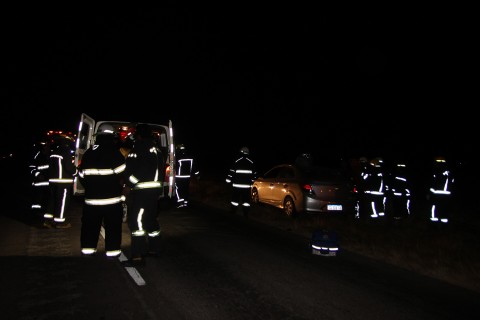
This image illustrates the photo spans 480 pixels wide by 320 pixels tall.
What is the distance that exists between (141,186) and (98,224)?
78 centimetres

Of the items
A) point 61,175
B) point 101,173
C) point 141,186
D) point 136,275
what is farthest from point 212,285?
point 61,175

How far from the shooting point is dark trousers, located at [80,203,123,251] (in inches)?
245

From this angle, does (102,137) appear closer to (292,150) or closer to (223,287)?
(223,287)

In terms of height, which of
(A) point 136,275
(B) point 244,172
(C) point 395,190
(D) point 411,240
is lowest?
(A) point 136,275

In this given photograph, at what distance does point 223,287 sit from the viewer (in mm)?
5965

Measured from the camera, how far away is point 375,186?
39.3ft

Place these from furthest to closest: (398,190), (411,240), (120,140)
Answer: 1. (398,190)
2. (411,240)
3. (120,140)

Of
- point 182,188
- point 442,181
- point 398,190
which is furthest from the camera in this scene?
point 182,188

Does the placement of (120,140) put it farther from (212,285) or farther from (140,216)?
(212,285)

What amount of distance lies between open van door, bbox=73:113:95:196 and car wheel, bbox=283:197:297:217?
5.26m

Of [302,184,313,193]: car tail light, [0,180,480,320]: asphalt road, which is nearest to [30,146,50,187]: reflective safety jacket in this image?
[0,180,480,320]: asphalt road

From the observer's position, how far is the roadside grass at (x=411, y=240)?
768cm

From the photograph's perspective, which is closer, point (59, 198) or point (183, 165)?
point (59, 198)

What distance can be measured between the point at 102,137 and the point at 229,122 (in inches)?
3172
